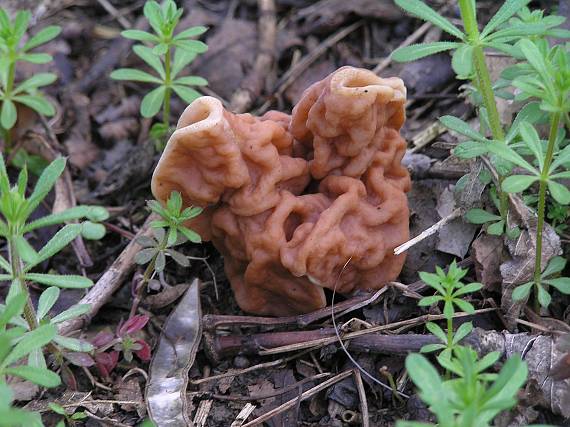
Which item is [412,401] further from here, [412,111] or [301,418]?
[412,111]

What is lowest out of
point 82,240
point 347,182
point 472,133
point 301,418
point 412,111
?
point 301,418

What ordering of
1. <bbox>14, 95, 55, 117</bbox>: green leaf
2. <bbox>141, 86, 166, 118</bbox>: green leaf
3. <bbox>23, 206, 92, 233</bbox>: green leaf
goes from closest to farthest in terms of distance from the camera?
<bbox>23, 206, 92, 233</bbox>: green leaf, <bbox>141, 86, 166, 118</bbox>: green leaf, <bbox>14, 95, 55, 117</bbox>: green leaf

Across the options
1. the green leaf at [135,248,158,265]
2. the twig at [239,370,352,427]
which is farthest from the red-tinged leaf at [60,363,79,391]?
the twig at [239,370,352,427]

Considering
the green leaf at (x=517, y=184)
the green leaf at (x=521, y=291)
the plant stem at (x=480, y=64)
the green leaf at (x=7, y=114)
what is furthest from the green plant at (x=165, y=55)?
the green leaf at (x=521, y=291)

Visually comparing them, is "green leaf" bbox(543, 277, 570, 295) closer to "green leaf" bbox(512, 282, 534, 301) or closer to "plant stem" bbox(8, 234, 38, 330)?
"green leaf" bbox(512, 282, 534, 301)

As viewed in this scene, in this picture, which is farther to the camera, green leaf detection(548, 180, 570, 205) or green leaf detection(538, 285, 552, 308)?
green leaf detection(538, 285, 552, 308)

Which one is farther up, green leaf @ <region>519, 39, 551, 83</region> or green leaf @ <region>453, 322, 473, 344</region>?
green leaf @ <region>519, 39, 551, 83</region>

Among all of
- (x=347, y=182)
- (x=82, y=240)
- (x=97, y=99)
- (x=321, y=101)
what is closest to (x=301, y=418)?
(x=347, y=182)

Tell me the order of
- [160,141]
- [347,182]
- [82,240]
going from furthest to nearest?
[160,141]
[82,240]
[347,182]
